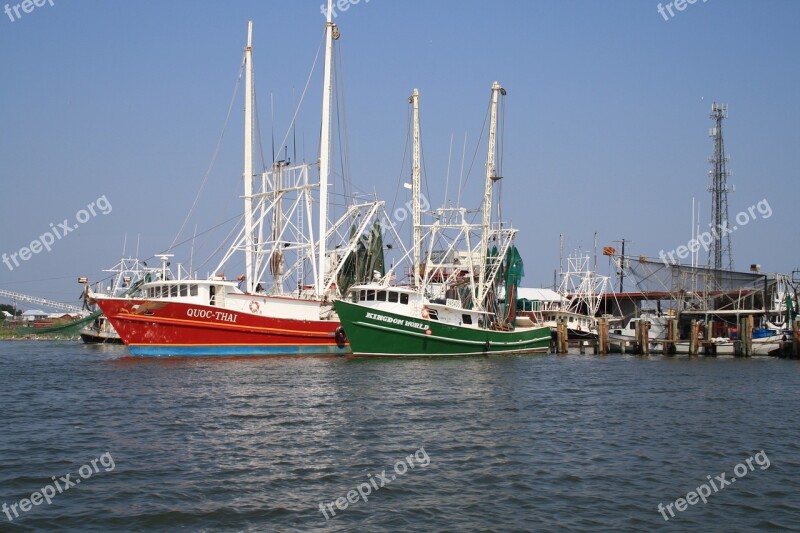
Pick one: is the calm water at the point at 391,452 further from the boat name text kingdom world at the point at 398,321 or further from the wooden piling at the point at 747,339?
the wooden piling at the point at 747,339

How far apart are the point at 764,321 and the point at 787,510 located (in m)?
44.6

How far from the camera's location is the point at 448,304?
42469 mm

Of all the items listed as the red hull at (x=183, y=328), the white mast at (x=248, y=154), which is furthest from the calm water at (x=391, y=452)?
the white mast at (x=248, y=154)

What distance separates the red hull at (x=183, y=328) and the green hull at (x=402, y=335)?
5.53m

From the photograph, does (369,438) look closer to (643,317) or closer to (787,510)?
(787,510)

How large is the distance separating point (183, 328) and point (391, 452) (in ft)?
84.0

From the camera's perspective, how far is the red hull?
39.9 metres

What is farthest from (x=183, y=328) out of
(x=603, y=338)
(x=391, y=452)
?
(x=603, y=338)

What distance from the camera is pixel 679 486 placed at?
14.6m

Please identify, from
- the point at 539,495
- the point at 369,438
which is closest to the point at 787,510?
the point at 539,495

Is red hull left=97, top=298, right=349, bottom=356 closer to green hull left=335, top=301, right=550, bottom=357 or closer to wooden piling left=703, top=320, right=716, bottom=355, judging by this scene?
green hull left=335, top=301, right=550, bottom=357

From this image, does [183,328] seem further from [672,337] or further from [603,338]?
[672,337]

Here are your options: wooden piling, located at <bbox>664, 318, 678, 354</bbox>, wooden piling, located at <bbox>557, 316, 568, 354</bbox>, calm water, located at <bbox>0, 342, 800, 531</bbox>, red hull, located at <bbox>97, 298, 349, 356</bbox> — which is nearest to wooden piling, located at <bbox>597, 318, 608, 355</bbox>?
wooden piling, located at <bbox>557, 316, 568, 354</bbox>

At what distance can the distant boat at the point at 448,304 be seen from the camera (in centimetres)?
3953
